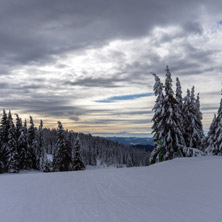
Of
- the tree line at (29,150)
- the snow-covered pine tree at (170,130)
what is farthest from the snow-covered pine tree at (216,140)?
the tree line at (29,150)

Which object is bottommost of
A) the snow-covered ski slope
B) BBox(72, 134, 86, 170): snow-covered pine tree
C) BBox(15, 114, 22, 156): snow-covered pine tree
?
BBox(72, 134, 86, 170): snow-covered pine tree

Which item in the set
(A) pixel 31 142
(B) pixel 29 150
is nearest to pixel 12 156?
(B) pixel 29 150

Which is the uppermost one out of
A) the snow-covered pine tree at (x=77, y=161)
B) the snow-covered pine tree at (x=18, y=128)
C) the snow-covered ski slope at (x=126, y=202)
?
the snow-covered pine tree at (x=18, y=128)

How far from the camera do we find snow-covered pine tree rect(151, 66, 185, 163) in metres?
26.1

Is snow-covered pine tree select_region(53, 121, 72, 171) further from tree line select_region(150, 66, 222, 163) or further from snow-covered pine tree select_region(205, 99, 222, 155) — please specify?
snow-covered pine tree select_region(205, 99, 222, 155)

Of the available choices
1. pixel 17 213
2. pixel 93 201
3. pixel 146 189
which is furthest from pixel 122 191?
pixel 17 213

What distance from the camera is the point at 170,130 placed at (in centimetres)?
2678

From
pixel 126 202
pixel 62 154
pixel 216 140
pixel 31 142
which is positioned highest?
pixel 216 140

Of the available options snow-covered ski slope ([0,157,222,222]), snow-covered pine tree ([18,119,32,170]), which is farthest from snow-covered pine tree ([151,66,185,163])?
snow-covered pine tree ([18,119,32,170])

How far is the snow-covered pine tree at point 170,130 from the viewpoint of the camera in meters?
26.1

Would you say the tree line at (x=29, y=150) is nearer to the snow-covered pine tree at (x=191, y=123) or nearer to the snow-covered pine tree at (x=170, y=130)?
the snow-covered pine tree at (x=170, y=130)

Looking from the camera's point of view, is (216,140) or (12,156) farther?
(12,156)

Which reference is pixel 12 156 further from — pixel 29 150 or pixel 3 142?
pixel 29 150

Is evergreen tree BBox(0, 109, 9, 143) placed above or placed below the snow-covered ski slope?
→ above
